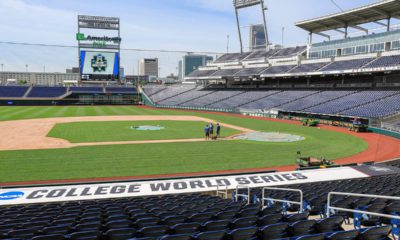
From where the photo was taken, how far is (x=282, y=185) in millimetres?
14742

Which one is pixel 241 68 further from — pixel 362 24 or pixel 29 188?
pixel 29 188

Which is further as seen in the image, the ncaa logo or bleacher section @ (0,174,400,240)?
the ncaa logo

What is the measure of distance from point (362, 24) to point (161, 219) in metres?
61.2

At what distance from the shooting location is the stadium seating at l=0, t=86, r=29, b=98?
80356 mm

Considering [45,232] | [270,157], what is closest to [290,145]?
[270,157]

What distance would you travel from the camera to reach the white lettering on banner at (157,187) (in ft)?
43.2

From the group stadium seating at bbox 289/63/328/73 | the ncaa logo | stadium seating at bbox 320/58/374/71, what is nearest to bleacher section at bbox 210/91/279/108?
stadium seating at bbox 289/63/328/73

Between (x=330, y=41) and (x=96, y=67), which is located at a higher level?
(x=330, y=41)

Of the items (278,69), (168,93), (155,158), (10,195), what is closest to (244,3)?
(278,69)

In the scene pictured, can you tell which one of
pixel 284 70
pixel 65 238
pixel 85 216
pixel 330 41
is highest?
pixel 330 41

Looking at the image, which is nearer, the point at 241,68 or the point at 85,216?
the point at 85,216

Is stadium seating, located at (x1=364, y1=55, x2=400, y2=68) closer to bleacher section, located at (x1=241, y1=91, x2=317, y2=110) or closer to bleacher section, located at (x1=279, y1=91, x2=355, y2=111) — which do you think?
bleacher section, located at (x1=279, y1=91, x2=355, y2=111)

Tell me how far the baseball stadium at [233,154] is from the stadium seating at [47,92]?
486 millimetres

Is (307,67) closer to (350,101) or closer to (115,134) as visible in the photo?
(350,101)
